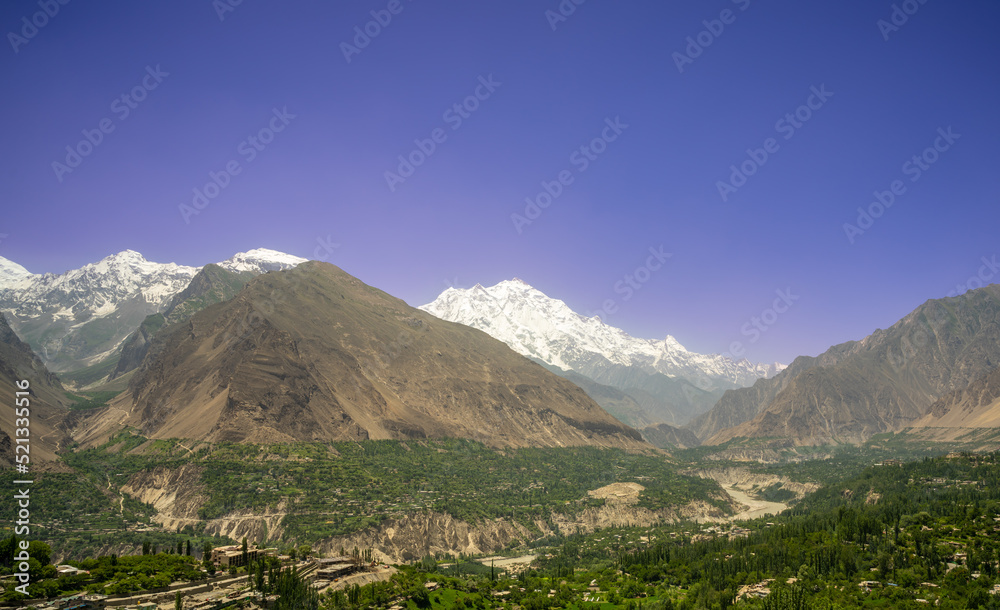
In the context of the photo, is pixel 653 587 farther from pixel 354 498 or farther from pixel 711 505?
pixel 711 505

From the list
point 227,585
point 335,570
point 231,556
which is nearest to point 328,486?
point 335,570

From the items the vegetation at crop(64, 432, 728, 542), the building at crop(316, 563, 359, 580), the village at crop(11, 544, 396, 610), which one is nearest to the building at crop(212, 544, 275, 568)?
the village at crop(11, 544, 396, 610)

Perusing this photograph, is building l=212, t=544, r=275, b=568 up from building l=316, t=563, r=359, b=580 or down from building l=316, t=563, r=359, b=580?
up

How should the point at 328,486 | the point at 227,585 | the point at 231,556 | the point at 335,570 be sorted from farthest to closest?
1. the point at 328,486
2. the point at 335,570
3. the point at 231,556
4. the point at 227,585

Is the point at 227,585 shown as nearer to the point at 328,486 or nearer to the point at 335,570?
the point at 335,570

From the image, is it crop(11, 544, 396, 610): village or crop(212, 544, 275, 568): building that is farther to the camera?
crop(212, 544, 275, 568): building

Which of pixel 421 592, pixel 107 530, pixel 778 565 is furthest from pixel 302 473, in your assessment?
pixel 778 565

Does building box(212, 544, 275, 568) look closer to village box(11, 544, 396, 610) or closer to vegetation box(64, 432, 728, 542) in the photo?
village box(11, 544, 396, 610)

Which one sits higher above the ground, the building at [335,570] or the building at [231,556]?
the building at [231,556]

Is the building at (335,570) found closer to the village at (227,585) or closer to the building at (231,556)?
the village at (227,585)

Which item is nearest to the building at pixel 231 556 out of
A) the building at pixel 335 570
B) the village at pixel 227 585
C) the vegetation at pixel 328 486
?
the village at pixel 227 585

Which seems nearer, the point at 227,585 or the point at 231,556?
the point at 227,585
